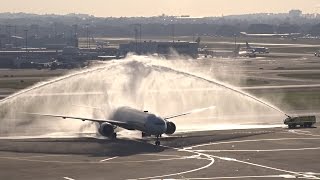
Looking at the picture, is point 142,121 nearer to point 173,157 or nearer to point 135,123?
point 135,123

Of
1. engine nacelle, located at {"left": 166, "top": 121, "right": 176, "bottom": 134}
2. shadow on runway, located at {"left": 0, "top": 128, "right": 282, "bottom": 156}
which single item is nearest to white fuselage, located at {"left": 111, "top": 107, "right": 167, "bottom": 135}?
shadow on runway, located at {"left": 0, "top": 128, "right": 282, "bottom": 156}

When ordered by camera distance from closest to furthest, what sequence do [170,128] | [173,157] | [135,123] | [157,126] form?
[173,157]
[157,126]
[135,123]
[170,128]

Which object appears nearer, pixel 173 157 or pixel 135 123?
pixel 173 157

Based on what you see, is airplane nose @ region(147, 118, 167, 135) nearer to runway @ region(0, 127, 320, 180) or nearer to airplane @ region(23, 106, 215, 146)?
airplane @ region(23, 106, 215, 146)

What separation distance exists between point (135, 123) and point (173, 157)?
12.3 meters

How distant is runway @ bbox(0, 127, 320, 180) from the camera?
7519 cm

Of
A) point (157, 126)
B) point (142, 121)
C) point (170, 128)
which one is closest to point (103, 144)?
point (142, 121)

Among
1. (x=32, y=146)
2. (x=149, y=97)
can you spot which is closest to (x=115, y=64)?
(x=149, y=97)

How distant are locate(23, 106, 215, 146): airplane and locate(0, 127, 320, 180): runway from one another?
151cm

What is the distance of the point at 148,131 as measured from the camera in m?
93.0

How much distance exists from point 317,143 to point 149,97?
3201 cm

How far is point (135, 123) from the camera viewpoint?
313ft

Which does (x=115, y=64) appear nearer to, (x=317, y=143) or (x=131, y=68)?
(x=131, y=68)

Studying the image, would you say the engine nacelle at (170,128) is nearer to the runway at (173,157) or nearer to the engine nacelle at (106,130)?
the runway at (173,157)
